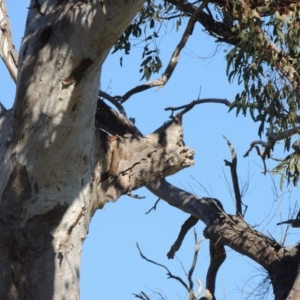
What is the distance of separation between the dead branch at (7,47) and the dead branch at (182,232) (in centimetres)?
301

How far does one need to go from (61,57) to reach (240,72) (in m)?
2.28

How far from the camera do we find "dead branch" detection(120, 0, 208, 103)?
256 inches

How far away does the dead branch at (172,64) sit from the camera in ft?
21.3

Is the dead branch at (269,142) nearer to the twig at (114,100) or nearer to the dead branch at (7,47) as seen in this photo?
the twig at (114,100)

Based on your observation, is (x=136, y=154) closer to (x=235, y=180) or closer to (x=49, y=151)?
(x=49, y=151)

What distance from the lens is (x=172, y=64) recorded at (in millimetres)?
6633

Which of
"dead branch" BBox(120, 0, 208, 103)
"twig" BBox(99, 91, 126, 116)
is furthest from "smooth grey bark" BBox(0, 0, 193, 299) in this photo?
"dead branch" BBox(120, 0, 208, 103)

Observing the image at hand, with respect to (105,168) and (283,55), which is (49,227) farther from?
(283,55)

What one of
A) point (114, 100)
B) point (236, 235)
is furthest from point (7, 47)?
point (236, 235)

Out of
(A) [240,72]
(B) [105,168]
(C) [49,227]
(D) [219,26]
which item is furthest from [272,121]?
(C) [49,227]

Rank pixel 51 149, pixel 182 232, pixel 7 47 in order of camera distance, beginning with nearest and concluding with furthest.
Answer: pixel 51 149 < pixel 7 47 < pixel 182 232

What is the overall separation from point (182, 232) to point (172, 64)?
84.5 inches

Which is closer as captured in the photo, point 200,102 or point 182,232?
point 200,102

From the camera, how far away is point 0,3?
18.4 feet
